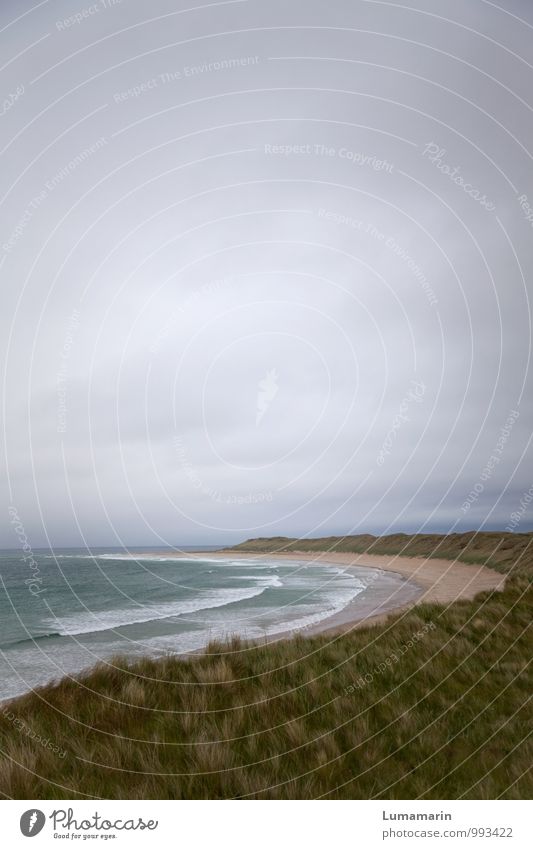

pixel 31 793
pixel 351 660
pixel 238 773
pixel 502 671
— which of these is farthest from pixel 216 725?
pixel 502 671

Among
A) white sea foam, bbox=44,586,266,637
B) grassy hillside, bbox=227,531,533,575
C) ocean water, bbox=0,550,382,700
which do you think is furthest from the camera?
grassy hillside, bbox=227,531,533,575

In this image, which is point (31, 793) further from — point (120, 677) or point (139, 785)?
point (120, 677)
